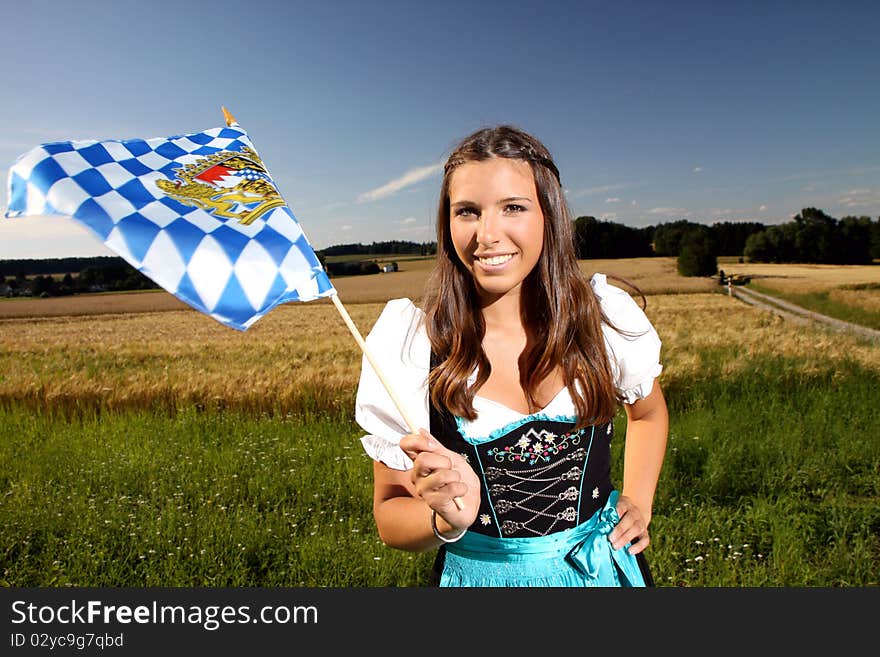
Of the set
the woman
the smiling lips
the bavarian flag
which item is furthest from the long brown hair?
the bavarian flag

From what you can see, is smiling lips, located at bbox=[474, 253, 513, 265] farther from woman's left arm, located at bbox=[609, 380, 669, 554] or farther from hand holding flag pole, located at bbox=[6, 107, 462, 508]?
woman's left arm, located at bbox=[609, 380, 669, 554]

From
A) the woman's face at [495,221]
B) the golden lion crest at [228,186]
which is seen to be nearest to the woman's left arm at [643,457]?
the woman's face at [495,221]

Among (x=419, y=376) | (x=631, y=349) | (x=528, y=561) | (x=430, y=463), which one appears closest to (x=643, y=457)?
(x=631, y=349)

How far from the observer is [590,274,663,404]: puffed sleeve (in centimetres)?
187

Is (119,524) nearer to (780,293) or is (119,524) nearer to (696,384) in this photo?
(696,384)

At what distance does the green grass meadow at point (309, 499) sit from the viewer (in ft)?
11.5

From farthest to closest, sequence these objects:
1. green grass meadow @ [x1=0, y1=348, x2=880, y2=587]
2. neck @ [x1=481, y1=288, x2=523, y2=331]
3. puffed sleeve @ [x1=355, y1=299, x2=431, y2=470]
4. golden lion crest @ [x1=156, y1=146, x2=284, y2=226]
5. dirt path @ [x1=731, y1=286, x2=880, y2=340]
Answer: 1. dirt path @ [x1=731, y1=286, x2=880, y2=340]
2. green grass meadow @ [x1=0, y1=348, x2=880, y2=587]
3. neck @ [x1=481, y1=288, x2=523, y2=331]
4. puffed sleeve @ [x1=355, y1=299, x2=431, y2=470]
5. golden lion crest @ [x1=156, y1=146, x2=284, y2=226]

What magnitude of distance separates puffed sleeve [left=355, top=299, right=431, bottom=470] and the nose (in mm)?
346

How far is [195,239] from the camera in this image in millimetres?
1460

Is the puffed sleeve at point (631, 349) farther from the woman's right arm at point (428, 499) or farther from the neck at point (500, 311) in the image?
the woman's right arm at point (428, 499)

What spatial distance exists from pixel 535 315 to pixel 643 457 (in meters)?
0.62

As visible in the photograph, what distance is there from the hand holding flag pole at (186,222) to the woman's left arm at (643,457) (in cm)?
80

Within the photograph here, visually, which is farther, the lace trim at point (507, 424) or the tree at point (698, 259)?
the tree at point (698, 259)

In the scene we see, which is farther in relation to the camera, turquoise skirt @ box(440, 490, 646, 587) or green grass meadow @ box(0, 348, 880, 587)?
green grass meadow @ box(0, 348, 880, 587)
